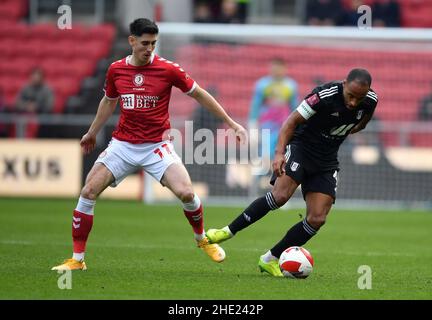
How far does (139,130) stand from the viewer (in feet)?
29.9

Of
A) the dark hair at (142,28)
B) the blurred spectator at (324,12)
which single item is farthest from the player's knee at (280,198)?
the blurred spectator at (324,12)

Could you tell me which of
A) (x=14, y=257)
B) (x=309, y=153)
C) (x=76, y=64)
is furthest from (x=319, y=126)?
(x=76, y=64)

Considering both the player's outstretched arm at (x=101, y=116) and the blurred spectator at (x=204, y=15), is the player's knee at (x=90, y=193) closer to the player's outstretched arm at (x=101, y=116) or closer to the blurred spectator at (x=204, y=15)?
the player's outstretched arm at (x=101, y=116)

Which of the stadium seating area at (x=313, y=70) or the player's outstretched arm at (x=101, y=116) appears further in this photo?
the stadium seating area at (x=313, y=70)

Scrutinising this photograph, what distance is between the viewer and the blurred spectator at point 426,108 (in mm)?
18938

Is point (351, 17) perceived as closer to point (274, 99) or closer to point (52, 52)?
point (274, 99)

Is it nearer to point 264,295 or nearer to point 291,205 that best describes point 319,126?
point 264,295

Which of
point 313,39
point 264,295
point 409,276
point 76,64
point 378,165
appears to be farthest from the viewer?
point 76,64

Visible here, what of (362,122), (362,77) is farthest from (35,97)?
(362,77)

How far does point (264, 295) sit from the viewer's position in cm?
745

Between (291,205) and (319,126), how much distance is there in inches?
375

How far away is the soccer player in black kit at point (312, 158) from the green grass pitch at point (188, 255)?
443 millimetres

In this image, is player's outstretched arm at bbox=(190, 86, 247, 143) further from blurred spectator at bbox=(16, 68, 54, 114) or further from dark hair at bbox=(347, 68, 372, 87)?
blurred spectator at bbox=(16, 68, 54, 114)

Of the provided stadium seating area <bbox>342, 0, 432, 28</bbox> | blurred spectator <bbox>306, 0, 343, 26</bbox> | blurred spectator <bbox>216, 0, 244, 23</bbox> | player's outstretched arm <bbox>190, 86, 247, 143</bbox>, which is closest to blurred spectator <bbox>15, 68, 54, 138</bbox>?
blurred spectator <bbox>216, 0, 244, 23</bbox>
